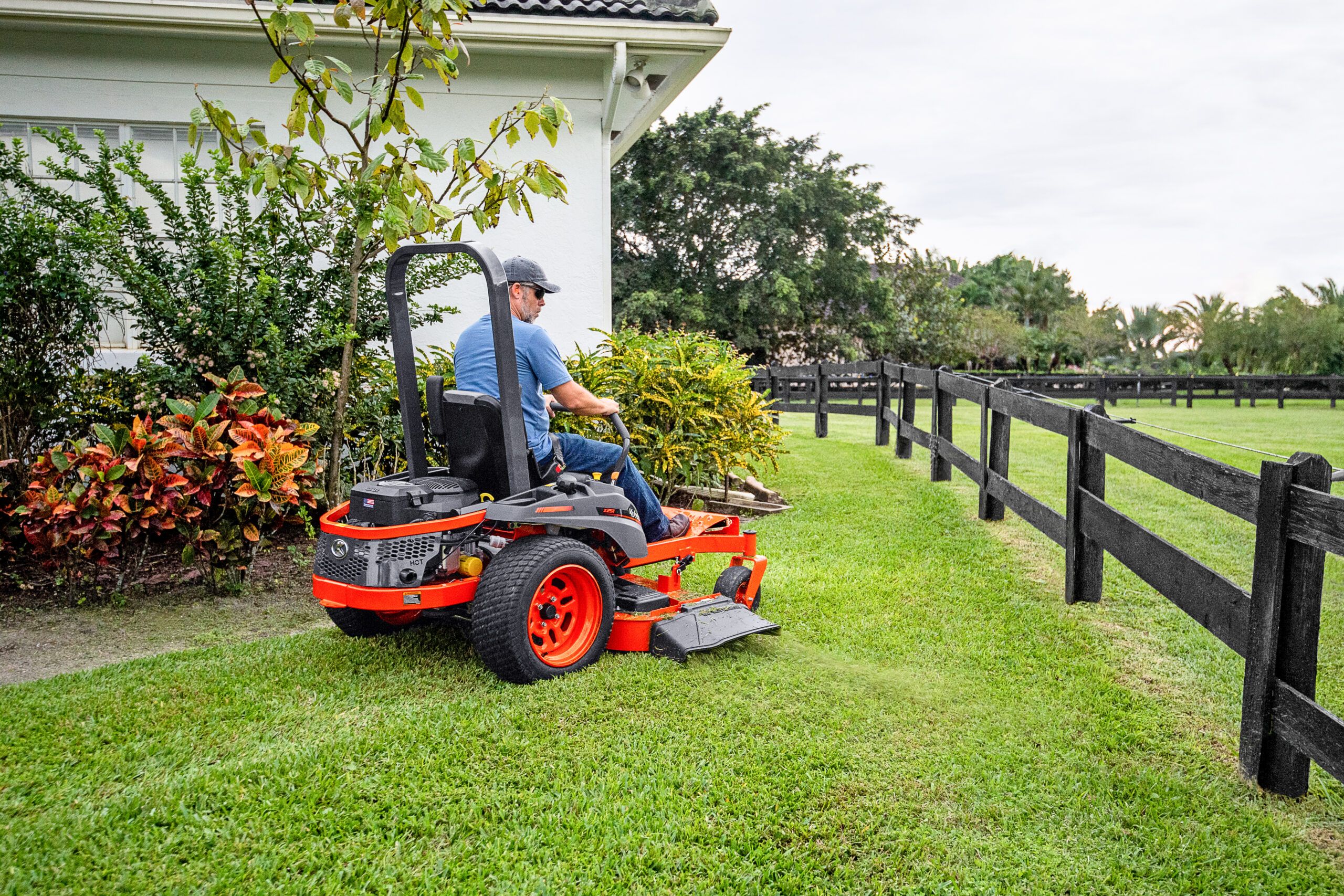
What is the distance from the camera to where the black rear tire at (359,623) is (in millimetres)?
4594

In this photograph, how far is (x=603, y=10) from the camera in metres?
8.29

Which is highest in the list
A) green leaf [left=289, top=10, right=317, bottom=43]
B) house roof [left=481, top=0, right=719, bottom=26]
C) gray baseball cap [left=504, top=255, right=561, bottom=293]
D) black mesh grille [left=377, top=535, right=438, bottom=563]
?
house roof [left=481, top=0, right=719, bottom=26]

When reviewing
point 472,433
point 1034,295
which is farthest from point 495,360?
point 1034,295

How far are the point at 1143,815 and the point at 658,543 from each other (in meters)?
2.51

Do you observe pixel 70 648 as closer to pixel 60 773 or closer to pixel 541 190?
pixel 60 773

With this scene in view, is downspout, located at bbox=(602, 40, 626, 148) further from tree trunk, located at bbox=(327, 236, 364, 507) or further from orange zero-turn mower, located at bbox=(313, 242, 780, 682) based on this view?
orange zero-turn mower, located at bbox=(313, 242, 780, 682)

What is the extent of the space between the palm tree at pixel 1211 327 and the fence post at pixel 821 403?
41122 mm

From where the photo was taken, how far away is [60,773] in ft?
10.8

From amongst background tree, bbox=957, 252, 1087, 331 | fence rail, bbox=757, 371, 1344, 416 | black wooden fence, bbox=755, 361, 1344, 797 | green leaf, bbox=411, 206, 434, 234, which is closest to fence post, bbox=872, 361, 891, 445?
black wooden fence, bbox=755, 361, 1344, 797

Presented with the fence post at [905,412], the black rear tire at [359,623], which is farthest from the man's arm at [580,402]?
the fence post at [905,412]

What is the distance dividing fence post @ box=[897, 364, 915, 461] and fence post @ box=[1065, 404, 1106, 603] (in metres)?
5.87

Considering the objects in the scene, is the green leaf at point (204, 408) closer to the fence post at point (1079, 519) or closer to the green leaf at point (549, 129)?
the green leaf at point (549, 129)

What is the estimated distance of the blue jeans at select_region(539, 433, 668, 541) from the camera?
15.9 feet

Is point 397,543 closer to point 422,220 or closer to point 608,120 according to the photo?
point 422,220
